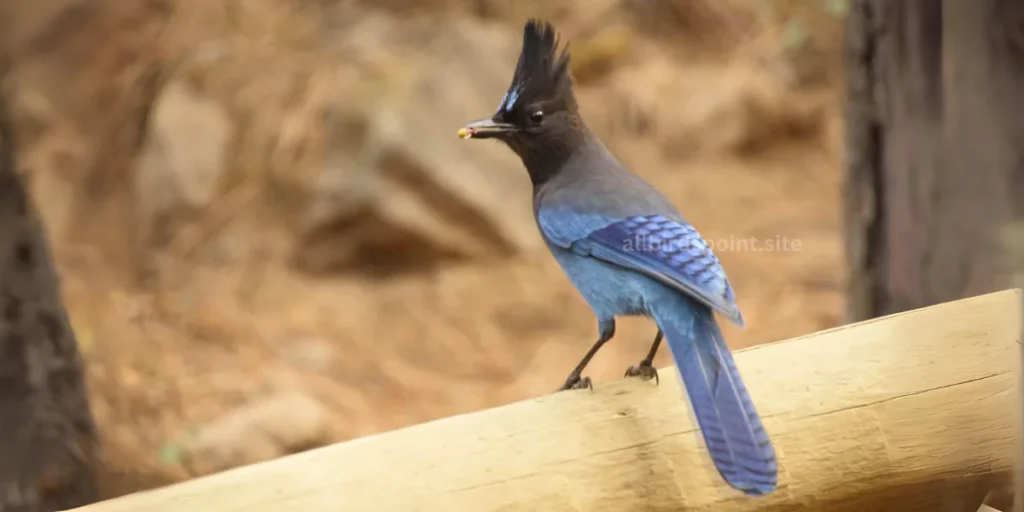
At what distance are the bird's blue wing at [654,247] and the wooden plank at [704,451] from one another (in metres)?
0.19

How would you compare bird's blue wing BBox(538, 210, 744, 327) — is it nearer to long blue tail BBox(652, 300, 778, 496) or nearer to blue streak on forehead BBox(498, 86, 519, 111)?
long blue tail BBox(652, 300, 778, 496)

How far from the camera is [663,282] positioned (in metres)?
1.43

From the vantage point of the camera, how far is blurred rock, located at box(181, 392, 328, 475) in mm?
2381

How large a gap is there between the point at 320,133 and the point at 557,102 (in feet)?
5.36

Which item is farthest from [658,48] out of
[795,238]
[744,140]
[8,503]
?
[8,503]

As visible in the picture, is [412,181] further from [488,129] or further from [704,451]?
[704,451]

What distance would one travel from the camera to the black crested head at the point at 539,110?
1.55 metres

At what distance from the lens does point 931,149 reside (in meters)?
2.04

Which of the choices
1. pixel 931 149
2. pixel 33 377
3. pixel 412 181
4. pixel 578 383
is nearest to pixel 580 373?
pixel 578 383

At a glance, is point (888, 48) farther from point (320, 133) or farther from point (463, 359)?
point (320, 133)

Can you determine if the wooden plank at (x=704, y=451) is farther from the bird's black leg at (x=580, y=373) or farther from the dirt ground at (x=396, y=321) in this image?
the dirt ground at (x=396, y=321)

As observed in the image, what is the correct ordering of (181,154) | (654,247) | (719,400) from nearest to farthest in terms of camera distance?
(719,400) → (654,247) → (181,154)

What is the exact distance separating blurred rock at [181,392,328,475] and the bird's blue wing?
47.3 inches

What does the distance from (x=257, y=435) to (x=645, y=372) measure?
1.37 meters
